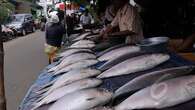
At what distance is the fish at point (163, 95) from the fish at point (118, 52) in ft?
4.80

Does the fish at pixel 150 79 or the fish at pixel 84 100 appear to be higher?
the fish at pixel 150 79

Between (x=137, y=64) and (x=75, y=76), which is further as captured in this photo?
(x=75, y=76)

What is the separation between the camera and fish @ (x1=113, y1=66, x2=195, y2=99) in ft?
11.3

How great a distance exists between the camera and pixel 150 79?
11.8 feet

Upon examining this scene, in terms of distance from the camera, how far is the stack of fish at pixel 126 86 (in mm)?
3119

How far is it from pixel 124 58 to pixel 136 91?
41.0 inches

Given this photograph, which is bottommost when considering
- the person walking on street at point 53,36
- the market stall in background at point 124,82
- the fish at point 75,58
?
the person walking on street at point 53,36

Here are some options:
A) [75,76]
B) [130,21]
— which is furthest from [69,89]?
[130,21]

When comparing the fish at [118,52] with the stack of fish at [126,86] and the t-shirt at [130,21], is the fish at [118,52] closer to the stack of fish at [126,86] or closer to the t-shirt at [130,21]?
the stack of fish at [126,86]

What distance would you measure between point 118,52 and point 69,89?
1.11 meters

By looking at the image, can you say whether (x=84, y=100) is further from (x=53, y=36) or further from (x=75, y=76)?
(x=53, y=36)

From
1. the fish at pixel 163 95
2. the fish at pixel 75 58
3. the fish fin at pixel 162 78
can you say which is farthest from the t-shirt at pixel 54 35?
the fish at pixel 163 95

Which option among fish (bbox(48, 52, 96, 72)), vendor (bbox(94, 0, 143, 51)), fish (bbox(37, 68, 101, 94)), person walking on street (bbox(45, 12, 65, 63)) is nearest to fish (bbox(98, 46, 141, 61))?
fish (bbox(48, 52, 96, 72))

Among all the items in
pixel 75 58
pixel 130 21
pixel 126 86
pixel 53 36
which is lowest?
pixel 53 36
